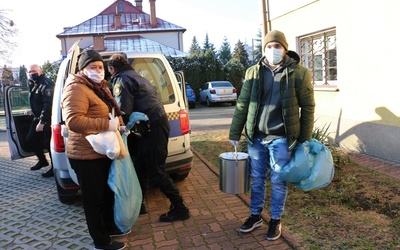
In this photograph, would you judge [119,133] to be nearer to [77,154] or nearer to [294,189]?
[77,154]

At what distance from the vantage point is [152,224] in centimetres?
398

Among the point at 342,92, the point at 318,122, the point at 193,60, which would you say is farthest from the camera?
the point at 193,60

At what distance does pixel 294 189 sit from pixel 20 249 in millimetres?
3278

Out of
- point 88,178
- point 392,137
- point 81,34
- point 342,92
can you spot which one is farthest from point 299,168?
point 81,34

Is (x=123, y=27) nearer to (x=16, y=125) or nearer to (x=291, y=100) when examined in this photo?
(x=16, y=125)

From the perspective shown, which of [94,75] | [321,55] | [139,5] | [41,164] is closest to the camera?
[94,75]

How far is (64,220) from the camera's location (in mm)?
4242

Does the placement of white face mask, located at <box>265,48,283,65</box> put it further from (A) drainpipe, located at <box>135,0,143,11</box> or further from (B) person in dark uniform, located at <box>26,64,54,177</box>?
(A) drainpipe, located at <box>135,0,143,11</box>

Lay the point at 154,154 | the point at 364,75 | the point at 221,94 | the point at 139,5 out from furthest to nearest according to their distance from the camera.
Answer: the point at 139,5 < the point at 221,94 < the point at 364,75 < the point at 154,154

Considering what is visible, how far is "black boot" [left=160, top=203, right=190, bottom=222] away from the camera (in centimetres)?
402

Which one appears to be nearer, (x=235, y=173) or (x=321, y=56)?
(x=235, y=173)

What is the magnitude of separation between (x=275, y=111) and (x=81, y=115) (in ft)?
5.56

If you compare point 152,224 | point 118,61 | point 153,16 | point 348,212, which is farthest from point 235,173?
point 153,16

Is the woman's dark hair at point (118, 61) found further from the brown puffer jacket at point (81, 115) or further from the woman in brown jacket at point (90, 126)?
the brown puffer jacket at point (81, 115)
